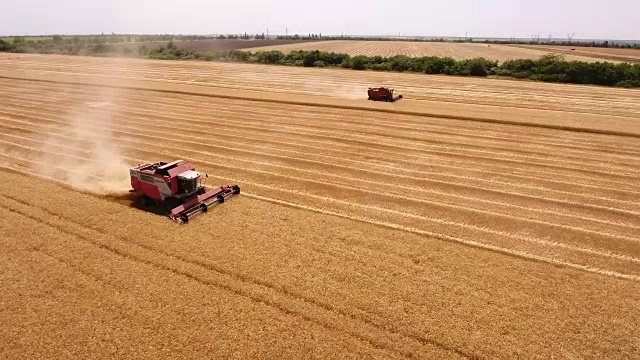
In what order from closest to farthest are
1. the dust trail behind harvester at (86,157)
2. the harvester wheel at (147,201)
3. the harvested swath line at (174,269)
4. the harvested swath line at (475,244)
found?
1. the harvested swath line at (174,269)
2. the harvested swath line at (475,244)
3. the harvester wheel at (147,201)
4. the dust trail behind harvester at (86,157)

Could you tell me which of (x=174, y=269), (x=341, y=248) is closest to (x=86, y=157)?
(x=174, y=269)

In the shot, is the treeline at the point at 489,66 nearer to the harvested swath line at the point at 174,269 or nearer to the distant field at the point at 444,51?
the distant field at the point at 444,51

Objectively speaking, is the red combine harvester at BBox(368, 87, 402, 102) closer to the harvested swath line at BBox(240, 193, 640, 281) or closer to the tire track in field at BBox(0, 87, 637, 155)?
the tire track in field at BBox(0, 87, 637, 155)

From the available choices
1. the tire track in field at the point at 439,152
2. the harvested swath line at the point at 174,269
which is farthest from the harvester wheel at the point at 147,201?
the tire track in field at the point at 439,152

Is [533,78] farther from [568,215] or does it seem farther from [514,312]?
[514,312]

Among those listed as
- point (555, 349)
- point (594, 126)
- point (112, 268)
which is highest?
point (594, 126)

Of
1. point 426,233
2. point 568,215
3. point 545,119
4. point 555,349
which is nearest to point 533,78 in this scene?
point 545,119
